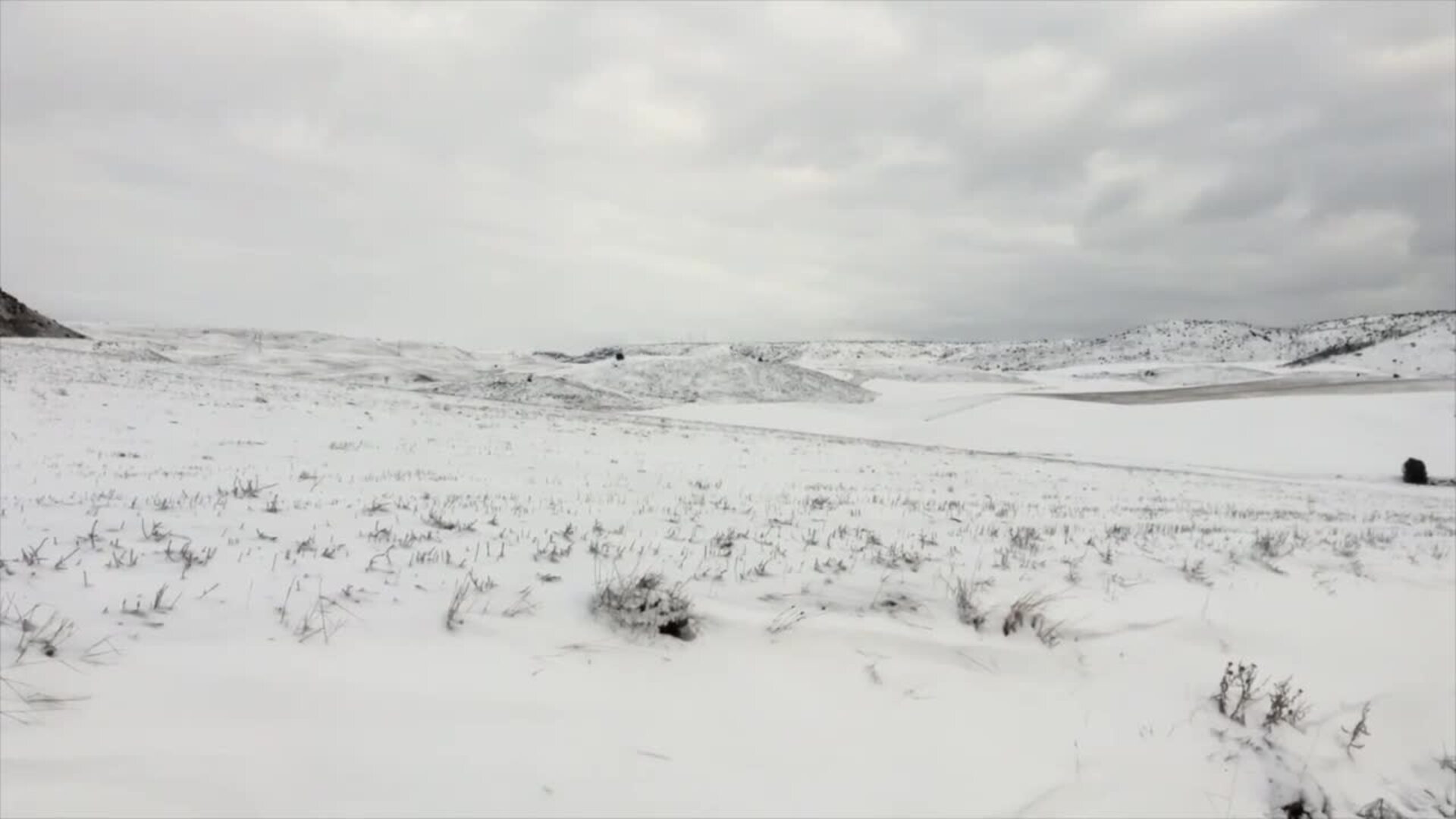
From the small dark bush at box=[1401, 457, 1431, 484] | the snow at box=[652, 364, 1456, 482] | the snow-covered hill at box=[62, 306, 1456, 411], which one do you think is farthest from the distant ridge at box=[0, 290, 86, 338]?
the small dark bush at box=[1401, 457, 1431, 484]

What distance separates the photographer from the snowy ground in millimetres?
3375

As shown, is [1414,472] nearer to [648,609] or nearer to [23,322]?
[648,609]

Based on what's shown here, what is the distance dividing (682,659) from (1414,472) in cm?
3778

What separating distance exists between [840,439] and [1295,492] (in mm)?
16873

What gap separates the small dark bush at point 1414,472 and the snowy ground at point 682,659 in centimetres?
2524

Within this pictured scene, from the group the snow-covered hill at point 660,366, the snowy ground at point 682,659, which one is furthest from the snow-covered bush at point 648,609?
the snow-covered hill at point 660,366

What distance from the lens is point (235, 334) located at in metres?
93.8

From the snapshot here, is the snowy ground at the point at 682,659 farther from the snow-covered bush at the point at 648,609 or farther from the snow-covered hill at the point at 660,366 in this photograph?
the snow-covered hill at the point at 660,366

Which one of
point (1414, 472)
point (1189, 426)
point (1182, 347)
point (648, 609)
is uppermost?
point (1182, 347)

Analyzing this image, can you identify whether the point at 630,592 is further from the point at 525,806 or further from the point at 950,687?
the point at 950,687

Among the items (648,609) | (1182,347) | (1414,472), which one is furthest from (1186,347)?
(648,609)

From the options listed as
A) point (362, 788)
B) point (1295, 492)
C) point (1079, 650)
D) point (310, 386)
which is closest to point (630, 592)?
point (362, 788)

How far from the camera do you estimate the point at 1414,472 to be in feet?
97.8

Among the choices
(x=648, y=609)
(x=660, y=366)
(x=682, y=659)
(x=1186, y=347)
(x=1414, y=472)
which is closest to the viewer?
(x=682, y=659)
